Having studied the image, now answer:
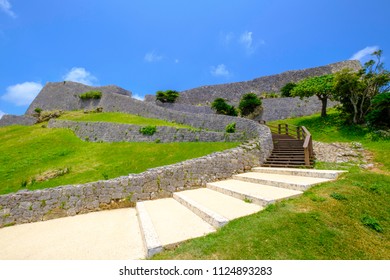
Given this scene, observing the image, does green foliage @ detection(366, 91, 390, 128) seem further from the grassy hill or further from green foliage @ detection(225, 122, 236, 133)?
the grassy hill

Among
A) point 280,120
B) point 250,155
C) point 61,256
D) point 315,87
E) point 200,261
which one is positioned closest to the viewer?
point 200,261

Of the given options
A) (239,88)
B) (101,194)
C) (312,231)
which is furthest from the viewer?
(239,88)

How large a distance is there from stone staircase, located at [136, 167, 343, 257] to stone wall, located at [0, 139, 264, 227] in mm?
568

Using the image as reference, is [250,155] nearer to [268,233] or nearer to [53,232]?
[268,233]

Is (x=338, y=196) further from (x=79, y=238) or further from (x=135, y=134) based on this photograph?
(x=135, y=134)

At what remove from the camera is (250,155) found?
11.0 meters

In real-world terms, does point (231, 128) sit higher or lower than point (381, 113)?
lower

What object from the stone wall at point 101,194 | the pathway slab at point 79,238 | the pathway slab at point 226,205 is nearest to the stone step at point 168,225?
the pathway slab at point 79,238

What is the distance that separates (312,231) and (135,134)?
16402 mm

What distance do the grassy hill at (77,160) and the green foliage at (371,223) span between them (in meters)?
7.64

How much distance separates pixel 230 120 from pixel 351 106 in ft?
35.4

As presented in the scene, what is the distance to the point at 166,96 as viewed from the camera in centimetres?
3372

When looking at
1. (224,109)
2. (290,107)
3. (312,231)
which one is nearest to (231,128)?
(312,231)

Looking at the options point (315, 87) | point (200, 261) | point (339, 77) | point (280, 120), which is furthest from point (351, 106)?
point (200, 261)
